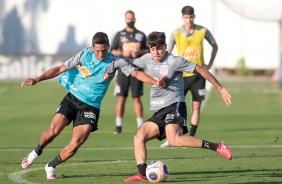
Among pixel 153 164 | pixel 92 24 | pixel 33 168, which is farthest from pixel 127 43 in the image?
pixel 92 24

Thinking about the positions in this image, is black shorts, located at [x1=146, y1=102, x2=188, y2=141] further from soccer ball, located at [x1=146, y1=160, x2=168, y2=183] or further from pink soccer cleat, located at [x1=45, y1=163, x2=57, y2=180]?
pink soccer cleat, located at [x1=45, y1=163, x2=57, y2=180]

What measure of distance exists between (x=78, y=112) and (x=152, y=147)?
164 inches

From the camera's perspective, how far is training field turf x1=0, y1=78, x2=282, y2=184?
43.3 ft

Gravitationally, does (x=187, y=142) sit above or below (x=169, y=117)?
below

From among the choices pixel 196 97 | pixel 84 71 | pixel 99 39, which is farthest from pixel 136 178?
pixel 196 97

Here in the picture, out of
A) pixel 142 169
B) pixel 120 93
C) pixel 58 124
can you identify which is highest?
pixel 58 124

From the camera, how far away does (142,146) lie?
503 inches

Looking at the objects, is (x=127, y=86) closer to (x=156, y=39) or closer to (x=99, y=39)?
(x=99, y=39)

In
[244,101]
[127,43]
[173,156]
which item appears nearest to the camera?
[173,156]

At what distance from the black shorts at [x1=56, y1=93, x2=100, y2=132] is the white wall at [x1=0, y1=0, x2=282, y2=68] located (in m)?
26.4

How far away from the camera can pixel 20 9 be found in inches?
1683

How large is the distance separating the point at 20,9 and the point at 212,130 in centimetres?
2346

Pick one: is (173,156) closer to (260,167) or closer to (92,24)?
(260,167)

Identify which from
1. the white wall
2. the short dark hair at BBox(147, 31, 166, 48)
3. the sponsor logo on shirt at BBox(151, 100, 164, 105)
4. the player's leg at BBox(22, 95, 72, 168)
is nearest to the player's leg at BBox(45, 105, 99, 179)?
the player's leg at BBox(22, 95, 72, 168)
